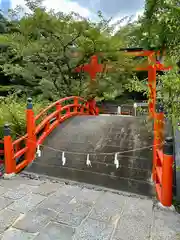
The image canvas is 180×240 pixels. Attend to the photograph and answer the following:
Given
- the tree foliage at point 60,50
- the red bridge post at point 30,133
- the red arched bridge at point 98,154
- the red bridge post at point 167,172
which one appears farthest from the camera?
the tree foliage at point 60,50

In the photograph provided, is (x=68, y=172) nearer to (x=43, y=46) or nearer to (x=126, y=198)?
(x=126, y=198)

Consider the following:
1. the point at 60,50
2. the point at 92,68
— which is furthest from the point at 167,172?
the point at 92,68

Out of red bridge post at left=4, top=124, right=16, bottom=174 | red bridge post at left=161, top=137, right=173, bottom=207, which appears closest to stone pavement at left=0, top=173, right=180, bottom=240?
red bridge post at left=161, top=137, right=173, bottom=207

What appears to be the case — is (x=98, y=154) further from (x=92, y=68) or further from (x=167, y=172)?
(x=92, y=68)

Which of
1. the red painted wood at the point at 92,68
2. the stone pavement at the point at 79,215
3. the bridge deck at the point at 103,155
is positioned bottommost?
the stone pavement at the point at 79,215

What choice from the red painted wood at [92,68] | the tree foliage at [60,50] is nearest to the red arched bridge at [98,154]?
the tree foliage at [60,50]

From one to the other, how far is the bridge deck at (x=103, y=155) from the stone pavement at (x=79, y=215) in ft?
0.94

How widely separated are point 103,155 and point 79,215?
1.59 metres

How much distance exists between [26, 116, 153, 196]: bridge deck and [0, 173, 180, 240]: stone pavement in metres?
0.29

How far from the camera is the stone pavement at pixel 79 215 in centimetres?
216

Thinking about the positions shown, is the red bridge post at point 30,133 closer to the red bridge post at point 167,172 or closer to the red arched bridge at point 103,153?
the red arched bridge at point 103,153

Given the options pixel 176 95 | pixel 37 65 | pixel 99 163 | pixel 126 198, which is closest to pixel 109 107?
pixel 37 65

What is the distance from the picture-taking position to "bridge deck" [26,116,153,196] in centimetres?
340

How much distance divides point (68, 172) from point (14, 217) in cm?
140
